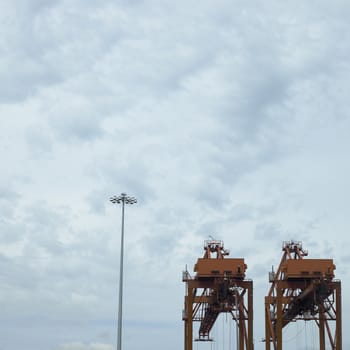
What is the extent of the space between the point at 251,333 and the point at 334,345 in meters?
7.61

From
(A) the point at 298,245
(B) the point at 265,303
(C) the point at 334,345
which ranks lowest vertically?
(C) the point at 334,345

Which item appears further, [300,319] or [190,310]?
[300,319]

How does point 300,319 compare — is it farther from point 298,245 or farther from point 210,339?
point 210,339

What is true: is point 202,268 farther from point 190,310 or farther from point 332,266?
point 332,266

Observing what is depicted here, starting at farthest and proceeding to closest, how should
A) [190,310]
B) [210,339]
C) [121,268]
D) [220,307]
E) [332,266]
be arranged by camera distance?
1. [210,339]
2. [220,307]
3. [190,310]
4. [332,266]
5. [121,268]

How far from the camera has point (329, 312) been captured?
6450 centimetres

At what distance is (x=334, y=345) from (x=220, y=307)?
11.6 m

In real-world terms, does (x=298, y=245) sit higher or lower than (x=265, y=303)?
higher

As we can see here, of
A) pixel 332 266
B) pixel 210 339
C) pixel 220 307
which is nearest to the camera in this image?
pixel 332 266

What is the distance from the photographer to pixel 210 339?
94.2m

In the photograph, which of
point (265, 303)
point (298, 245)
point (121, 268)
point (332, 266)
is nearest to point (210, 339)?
point (265, 303)

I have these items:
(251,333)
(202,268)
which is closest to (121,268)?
(202,268)

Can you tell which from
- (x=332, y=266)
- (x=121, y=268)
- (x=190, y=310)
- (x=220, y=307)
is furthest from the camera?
(x=220, y=307)

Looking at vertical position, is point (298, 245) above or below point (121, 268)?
above
